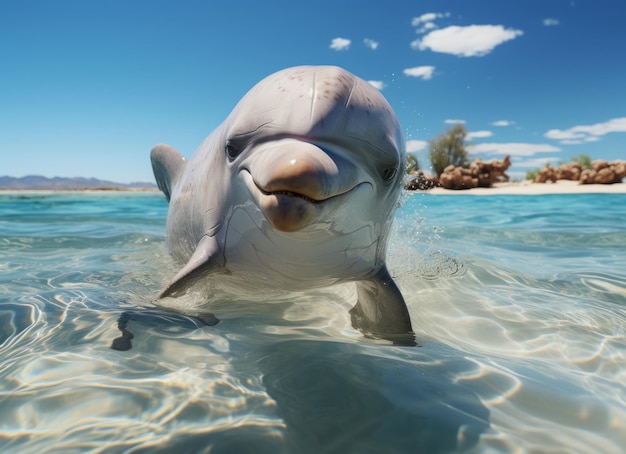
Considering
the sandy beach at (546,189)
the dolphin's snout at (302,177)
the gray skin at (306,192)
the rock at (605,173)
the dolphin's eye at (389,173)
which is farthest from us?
the rock at (605,173)

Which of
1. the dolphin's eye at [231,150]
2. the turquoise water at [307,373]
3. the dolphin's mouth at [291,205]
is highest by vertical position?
the dolphin's eye at [231,150]

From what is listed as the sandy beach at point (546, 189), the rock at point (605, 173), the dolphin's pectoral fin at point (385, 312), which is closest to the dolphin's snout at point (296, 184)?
the dolphin's pectoral fin at point (385, 312)

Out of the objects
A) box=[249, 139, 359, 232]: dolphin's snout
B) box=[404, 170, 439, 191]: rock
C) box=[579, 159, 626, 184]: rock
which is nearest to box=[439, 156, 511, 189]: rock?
box=[404, 170, 439, 191]: rock

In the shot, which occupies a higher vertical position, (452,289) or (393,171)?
(393,171)

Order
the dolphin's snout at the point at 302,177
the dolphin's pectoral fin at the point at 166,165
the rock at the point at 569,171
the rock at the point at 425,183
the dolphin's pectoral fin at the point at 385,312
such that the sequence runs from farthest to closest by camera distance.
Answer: the rock at the point at 569,171 → the rock at the point at 425,183 → the dolphin's pectoral fin at the point at 166,165 → the dolphin's pectoral fin at the point at 385,312 → the dolphin's snout at the point at 302,177

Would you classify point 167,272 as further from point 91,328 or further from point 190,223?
point 91,328

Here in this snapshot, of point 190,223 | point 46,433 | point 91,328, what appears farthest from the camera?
point 190,223

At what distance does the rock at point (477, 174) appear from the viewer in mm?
36594

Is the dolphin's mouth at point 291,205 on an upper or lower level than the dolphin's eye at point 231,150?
lower

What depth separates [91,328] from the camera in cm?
277

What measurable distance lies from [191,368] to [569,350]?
2.24 metres

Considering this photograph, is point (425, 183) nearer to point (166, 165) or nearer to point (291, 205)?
point (166, 165)

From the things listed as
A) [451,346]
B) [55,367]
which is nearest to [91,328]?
[55,367]

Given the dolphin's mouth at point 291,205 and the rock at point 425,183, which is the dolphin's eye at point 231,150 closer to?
the dolphin's mouth at point 291,205
